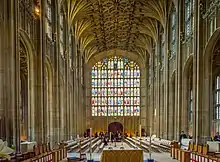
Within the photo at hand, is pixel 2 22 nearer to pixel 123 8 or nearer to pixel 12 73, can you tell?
pixel 12 73

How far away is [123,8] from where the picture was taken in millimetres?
39781

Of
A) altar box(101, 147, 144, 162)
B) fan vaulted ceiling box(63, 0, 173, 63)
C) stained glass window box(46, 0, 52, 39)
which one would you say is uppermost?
fan vaulted ceiling box(63, 0, 173, 63)

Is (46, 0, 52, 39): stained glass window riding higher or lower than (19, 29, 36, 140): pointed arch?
higher

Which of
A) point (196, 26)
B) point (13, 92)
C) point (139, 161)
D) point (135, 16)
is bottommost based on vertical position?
point (139, 161)

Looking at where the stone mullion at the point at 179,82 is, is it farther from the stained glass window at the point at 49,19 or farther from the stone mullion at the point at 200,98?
the stained glass window at the point at 49,19

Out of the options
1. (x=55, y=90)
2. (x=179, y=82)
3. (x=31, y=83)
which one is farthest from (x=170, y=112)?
(x=31, y=83)

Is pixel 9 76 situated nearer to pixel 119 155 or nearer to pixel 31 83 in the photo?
pixel 31 83

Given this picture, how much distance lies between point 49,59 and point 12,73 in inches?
409

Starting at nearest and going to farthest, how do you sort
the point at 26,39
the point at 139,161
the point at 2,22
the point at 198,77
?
the point at 139,161, the point at 2,22, the point at 26,39, the point at 198,77

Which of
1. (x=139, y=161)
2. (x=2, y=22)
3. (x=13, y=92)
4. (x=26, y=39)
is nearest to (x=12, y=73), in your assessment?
(x=13, y=92)

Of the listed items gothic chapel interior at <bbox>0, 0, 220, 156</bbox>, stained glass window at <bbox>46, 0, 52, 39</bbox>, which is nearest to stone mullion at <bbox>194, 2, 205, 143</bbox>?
gothic chapel interior at <bbox>0, 0, 220, 156</bbox>

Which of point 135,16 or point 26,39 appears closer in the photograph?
point 26,39

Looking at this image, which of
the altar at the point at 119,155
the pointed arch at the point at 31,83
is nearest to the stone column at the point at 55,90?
the pointed arch at the point at 31,83

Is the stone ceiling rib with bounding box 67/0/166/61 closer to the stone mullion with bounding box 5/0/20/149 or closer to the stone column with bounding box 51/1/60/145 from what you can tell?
the stone column with bounding box 51/1/60/145
